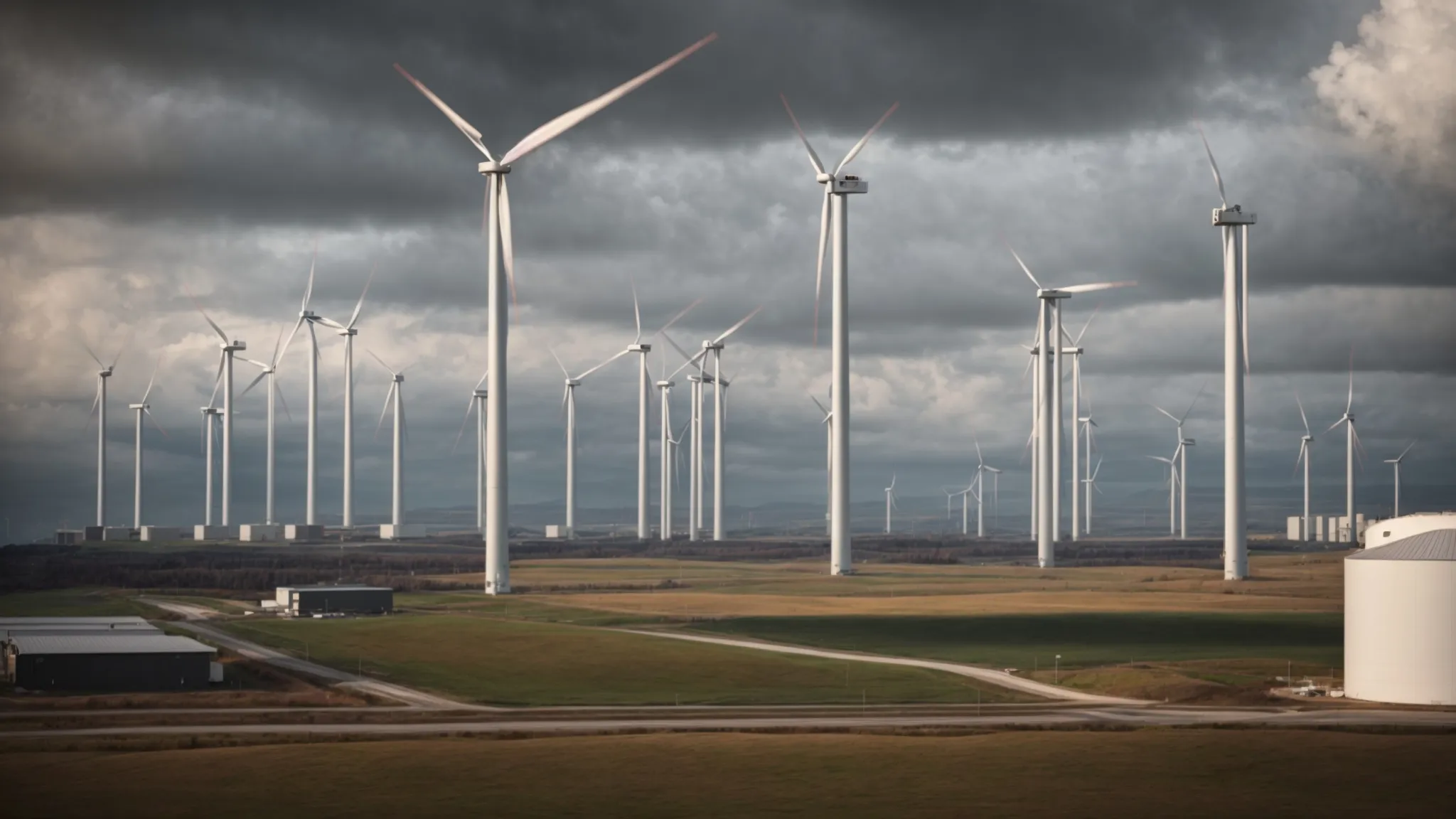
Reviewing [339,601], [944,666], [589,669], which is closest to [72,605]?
[339,601]

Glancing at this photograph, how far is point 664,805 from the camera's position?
228 ft

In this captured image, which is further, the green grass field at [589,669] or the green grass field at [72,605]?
the green grass field at [72,605]

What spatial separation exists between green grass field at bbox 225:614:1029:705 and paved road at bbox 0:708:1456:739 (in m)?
8.91

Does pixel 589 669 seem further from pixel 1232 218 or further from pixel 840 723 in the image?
pixel 1232 218

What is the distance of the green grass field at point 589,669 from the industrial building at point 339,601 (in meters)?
17.5

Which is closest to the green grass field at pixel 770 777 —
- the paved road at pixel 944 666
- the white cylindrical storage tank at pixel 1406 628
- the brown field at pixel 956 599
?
the white cylindrical storage tank at pixel 1406 628

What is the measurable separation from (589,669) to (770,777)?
43093mm

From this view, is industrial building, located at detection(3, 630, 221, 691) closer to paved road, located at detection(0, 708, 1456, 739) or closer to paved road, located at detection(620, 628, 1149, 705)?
paved road, located at detection(0, 708, 1456, 739)

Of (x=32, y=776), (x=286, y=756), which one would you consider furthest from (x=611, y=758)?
(x=32, y=776)

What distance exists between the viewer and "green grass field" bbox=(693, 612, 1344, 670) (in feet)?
409

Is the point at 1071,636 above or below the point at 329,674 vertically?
below

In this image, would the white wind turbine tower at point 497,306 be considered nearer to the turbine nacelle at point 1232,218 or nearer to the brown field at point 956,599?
the brown field at point 956,599

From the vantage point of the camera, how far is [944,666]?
12000 cm

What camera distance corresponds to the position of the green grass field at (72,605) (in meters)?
167
